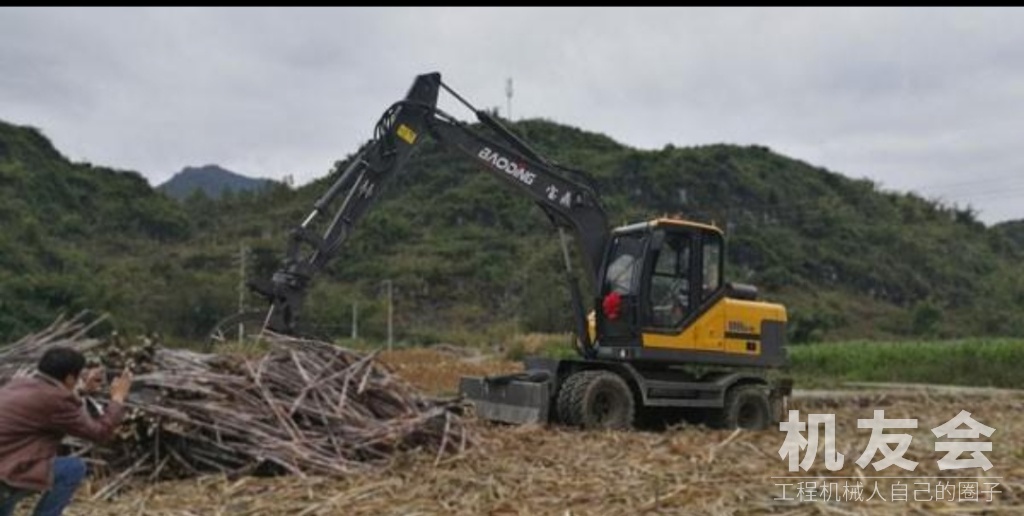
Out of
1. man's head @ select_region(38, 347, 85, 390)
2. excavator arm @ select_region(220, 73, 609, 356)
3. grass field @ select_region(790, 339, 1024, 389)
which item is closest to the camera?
man's head @ select_region(38, 347, 85, 390)

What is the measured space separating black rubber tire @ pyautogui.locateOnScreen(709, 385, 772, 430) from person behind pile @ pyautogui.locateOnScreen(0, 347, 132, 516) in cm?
831

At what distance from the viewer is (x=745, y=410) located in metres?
12.5

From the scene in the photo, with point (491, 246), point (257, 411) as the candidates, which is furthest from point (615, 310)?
point (491, 246)

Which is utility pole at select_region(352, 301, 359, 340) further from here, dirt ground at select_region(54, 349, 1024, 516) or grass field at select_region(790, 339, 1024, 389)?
dirt ground at select_region(54, 349, 1024, 516)

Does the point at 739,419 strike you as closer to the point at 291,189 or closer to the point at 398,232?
the point at 398,232

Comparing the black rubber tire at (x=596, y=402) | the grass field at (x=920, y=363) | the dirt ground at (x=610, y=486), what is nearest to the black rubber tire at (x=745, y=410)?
the black rubber tire at (x=596, y=402)

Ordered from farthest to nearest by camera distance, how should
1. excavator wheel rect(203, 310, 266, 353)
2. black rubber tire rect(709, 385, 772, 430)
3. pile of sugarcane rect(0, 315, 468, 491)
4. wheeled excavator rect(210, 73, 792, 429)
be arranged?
black rubber tire rect(709, 385, 772, 430), wheeled excavator rect(210, 73, 792, 429), excavator wheel rect(203, 310, 266, 353), pile of sugarcane rect(0, 315, 468, 491)

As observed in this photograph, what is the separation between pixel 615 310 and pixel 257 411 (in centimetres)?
526

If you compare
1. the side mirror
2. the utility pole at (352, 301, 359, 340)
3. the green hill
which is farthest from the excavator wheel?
the utility pole at (352, 301, 359, 340)

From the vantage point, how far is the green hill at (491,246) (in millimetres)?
42125

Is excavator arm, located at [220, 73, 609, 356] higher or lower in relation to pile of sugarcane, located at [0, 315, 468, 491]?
higher

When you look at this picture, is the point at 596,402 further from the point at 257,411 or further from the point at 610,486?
the point at 257,411

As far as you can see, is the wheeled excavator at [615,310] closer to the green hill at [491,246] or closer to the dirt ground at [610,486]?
the dirt ground at [610,486]

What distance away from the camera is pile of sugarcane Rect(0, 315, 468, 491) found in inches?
289
